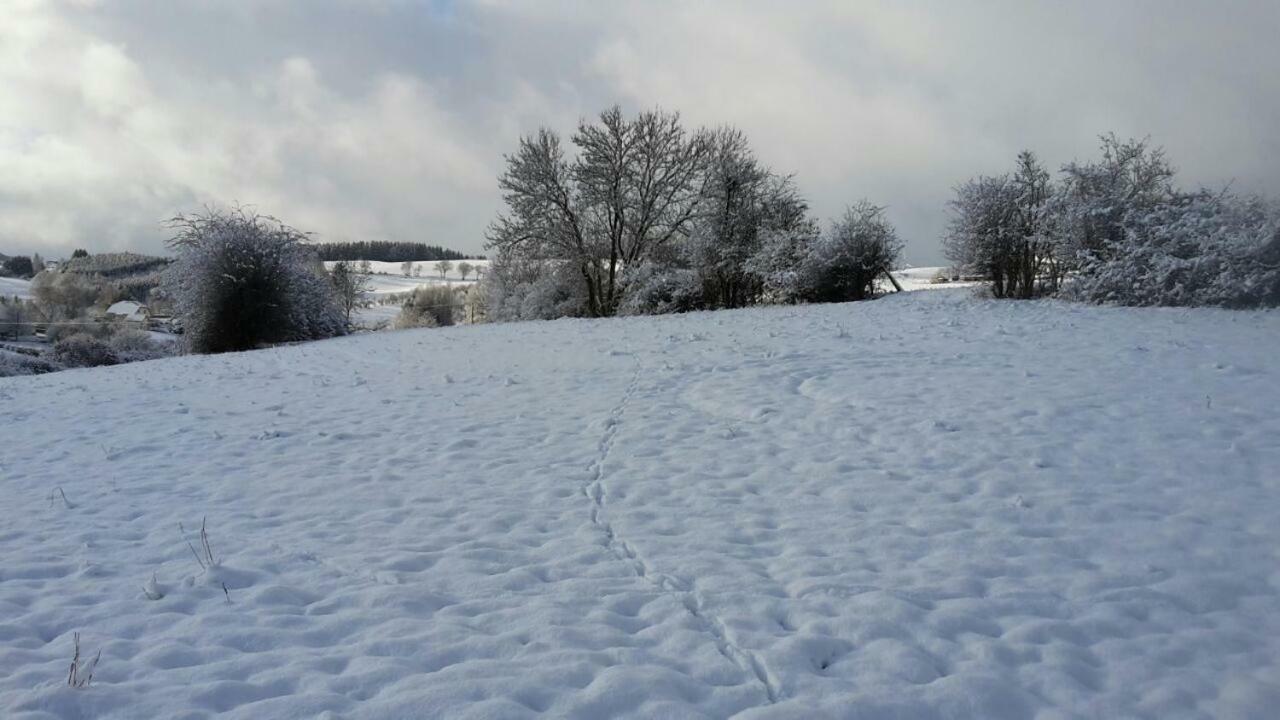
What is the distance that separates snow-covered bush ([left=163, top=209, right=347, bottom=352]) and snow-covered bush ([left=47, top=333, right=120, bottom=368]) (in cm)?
879

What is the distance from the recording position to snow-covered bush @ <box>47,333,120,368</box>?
2953 cm

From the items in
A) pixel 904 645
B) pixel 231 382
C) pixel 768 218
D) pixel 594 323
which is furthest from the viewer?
pixel 768 218

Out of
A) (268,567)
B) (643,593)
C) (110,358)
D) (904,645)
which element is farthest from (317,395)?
(110,358)

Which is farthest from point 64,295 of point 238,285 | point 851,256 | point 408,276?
point 408,276

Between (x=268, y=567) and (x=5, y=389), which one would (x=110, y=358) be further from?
(x=268, y=567)

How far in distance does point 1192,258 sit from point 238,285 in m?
29.0

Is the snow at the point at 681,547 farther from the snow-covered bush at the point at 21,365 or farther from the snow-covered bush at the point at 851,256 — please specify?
the snow-covered bush at the point at 21,365

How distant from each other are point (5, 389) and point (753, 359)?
1499 cm

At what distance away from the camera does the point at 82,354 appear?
29.9 meters

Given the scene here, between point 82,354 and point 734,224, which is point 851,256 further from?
point 82,354

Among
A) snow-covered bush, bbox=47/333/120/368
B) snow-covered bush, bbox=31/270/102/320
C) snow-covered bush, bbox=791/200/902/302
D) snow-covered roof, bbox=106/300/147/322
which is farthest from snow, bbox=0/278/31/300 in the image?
snow-covered bush, bbox=791/200/902/302

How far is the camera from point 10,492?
662cm

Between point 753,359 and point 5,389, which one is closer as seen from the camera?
point 753,359

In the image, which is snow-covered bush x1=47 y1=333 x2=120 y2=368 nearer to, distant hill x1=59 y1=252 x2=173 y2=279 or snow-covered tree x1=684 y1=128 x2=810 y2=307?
snow-covered tree x1=684 y1=128 x2=810 y2=307
